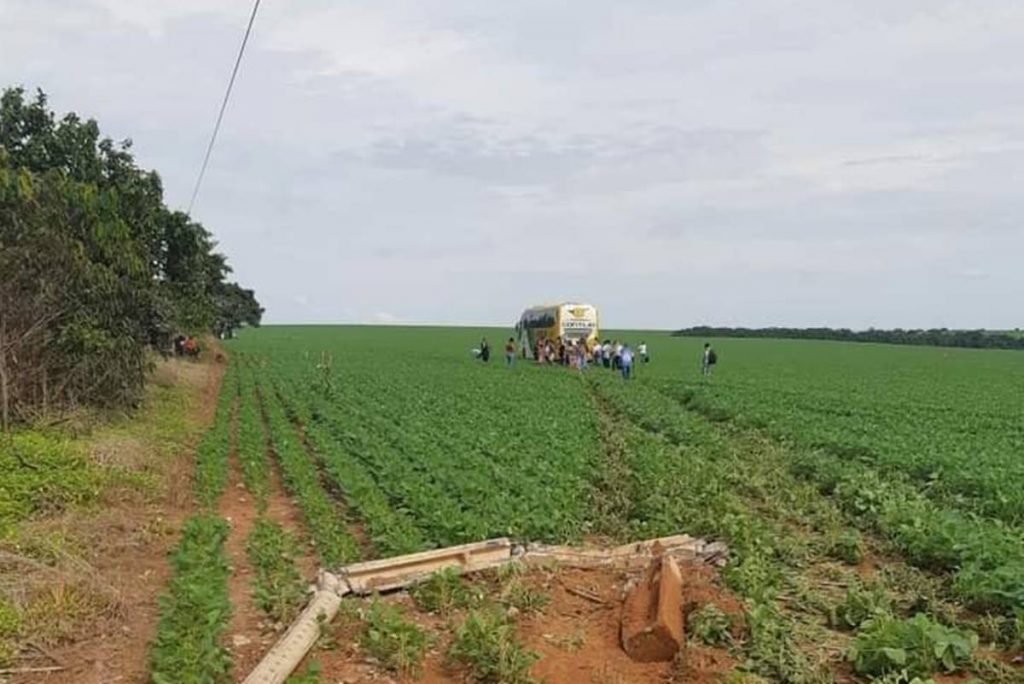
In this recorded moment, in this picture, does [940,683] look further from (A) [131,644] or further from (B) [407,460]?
(B) [407,460]

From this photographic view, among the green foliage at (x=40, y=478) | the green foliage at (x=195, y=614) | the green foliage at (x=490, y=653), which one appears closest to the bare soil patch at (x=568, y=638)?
the green foliage at (x=490, y=653)

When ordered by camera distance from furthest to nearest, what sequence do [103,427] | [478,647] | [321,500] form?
1. [103,427]
2. [321,500]
3. [478,647]

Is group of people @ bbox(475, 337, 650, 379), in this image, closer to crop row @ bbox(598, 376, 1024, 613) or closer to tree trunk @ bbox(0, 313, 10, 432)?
crop row @ bbox(598, 376, 1024, 613)

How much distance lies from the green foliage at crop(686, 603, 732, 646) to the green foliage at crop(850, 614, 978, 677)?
93 centimetres

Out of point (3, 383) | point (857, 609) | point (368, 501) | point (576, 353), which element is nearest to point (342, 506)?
point (368, 501)

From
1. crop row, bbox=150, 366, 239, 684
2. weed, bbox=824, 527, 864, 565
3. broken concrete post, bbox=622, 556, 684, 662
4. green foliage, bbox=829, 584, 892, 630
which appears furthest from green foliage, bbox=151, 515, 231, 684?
weed, bbox=824, 527, 864, 565

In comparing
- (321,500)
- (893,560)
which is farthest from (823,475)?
(321,500)

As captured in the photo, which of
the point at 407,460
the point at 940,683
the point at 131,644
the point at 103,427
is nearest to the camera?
the point at 940,683

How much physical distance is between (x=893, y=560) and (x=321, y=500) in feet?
23.6

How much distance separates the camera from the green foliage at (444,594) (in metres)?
7.59

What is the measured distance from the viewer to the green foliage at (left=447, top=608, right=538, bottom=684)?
→ 6098 mm

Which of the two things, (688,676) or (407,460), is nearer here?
(688,676)

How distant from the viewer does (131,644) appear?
6898mm

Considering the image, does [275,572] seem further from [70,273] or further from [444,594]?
[70,273]
